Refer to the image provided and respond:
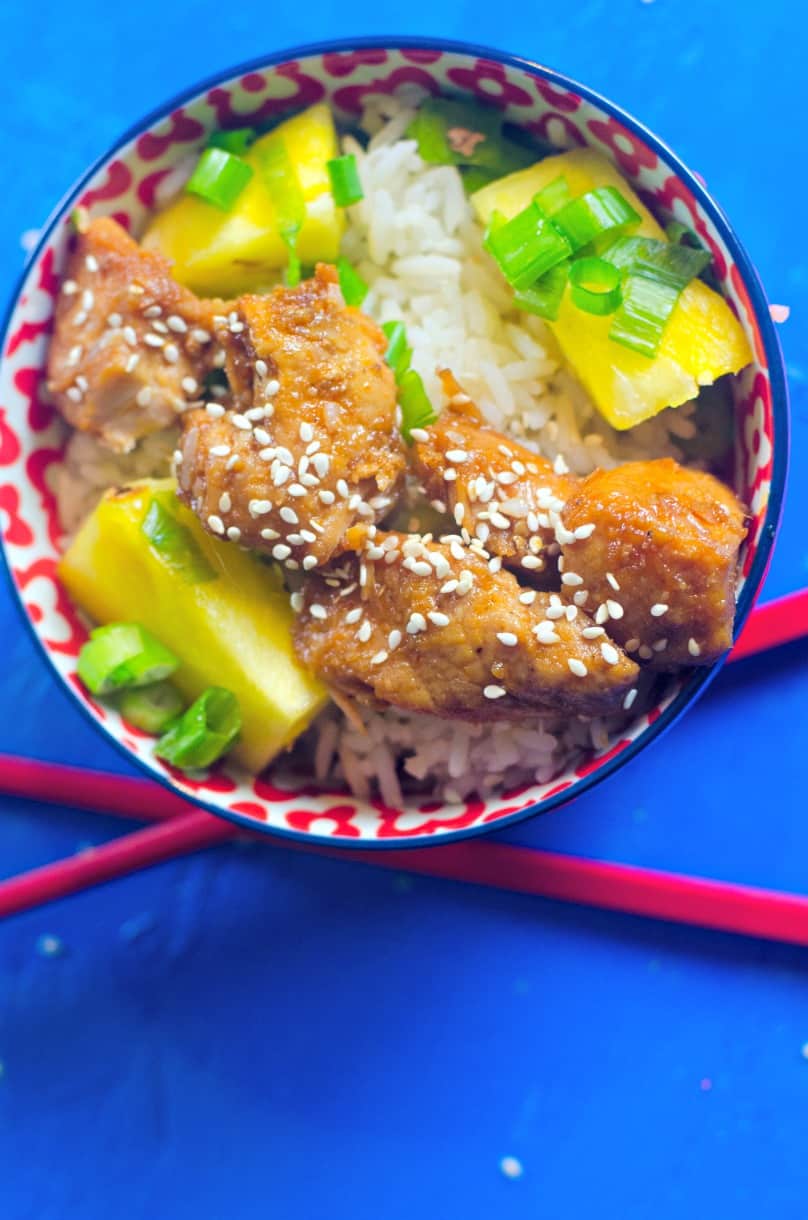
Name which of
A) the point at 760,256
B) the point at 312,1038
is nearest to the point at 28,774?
the point at 312,1038

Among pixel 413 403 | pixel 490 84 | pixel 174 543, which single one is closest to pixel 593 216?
pixel 490 84

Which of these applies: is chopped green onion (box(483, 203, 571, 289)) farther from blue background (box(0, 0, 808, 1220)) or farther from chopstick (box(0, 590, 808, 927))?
chopstick (box(0, 590, 808, 927))

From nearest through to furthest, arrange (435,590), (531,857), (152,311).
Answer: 1. (435,590)
2. (152,311)
3. (531,857)

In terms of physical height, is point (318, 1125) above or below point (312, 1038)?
below

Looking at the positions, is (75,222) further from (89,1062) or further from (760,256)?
(89,1062)

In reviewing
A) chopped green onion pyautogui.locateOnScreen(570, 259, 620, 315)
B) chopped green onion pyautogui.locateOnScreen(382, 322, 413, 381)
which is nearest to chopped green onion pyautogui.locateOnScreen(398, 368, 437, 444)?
chopped green onion pyautogui.locateOnScreen(382, 322, 413, 381)

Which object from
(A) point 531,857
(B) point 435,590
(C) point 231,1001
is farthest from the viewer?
(C) point 231,1001

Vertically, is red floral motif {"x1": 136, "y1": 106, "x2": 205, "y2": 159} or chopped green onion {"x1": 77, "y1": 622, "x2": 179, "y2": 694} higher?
red floral motif {"x1": 136, "y1": 106, "x2": 205, "y2": 159}
